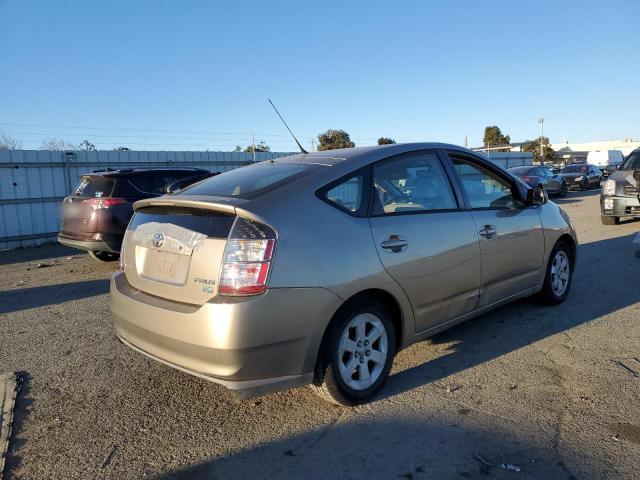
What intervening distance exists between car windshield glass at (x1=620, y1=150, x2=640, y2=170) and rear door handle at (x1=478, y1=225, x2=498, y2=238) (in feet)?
31.1

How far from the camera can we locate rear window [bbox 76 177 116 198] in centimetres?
800

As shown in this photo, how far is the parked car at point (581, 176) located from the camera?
25.7 meters

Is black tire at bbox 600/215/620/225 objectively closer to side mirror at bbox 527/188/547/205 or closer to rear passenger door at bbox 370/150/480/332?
side mirror at bbox 527/188/547/205

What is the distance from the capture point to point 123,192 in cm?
808

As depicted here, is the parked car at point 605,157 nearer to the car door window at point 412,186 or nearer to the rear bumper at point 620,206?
the rear bumper at point 620,206

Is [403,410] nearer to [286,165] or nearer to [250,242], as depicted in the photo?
[250,242]

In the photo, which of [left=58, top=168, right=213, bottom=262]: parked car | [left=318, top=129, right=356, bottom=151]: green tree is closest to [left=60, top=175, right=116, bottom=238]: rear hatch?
[left=58, top=168, right=213, bottom=262]: parked car

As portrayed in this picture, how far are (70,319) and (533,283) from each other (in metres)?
4.88

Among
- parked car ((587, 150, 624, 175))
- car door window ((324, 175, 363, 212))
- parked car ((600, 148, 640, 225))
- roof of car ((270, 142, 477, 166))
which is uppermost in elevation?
parked car ((587, 150, 624, 175))

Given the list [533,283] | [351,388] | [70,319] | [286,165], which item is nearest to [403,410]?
[351,388]

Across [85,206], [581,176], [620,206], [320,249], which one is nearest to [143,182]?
[85,206]

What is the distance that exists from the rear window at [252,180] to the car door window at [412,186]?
506 millimetres

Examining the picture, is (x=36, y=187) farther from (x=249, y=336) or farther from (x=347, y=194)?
(x=249, y=336)

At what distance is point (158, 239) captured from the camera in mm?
3305
